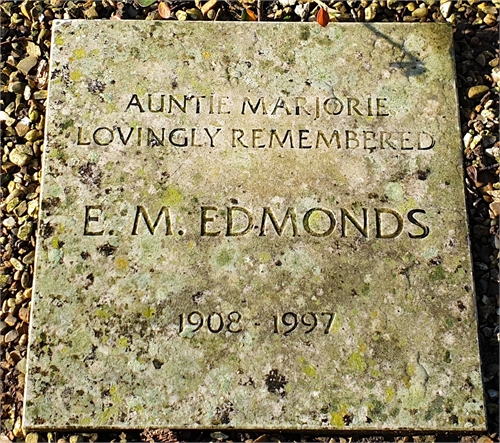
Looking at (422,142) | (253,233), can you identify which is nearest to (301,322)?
(253,233)

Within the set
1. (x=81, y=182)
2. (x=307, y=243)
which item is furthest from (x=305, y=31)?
(x=81, y=182)

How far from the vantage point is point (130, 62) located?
297 centimetres

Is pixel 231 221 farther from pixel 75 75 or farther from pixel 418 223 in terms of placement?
pixel 75 75

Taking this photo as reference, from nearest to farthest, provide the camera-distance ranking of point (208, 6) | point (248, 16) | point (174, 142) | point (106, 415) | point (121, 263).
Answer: point (106, 415)
point (121, 263)
point (174, 142)
point (248, 16)
point (208, 6)

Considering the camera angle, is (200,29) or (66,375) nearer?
(66,375)

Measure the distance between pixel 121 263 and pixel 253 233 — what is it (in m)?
0.57

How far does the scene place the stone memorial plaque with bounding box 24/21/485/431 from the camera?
2.61m

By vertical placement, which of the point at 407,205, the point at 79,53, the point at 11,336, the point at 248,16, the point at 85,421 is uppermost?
the point at 248,16

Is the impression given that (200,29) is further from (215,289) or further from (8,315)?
(8,315)

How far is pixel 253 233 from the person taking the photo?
2762 mm

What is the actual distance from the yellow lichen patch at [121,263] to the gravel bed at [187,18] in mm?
456

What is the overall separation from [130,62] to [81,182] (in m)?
0.61

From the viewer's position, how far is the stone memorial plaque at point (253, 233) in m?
2.61

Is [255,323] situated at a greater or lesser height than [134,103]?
lesser
